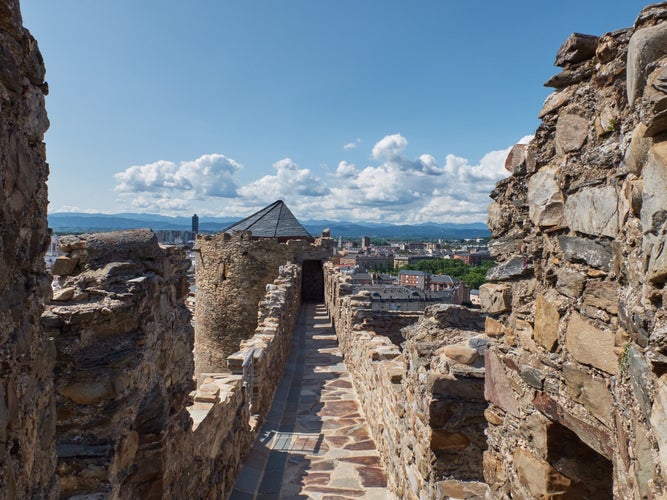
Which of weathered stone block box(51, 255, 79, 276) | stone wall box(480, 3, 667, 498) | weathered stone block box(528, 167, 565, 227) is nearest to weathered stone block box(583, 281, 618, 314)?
stone wall box(480, 3, 667, 498)

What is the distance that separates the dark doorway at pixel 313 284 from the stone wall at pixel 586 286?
18.2 m

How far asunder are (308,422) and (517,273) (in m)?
5.07

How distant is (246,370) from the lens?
20.2 feet

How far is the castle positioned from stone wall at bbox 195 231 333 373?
40.7ft

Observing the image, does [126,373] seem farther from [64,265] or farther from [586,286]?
[586,286]

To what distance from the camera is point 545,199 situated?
2457 mm

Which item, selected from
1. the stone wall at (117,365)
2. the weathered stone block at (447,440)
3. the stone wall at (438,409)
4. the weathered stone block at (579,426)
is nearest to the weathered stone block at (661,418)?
the weathered stone block at (579,426)

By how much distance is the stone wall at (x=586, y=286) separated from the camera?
154cm

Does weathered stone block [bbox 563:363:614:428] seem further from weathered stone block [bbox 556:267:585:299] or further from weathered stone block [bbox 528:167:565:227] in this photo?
weathered stone block [bbox 528:167:565:227]

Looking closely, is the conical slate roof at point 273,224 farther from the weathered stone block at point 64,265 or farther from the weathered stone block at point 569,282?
the weathered stone block at point 569,282

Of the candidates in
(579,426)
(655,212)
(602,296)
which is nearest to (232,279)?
(579,426)

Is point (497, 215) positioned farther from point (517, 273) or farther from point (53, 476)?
point (53, 476)

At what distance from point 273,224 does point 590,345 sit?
18299 mm

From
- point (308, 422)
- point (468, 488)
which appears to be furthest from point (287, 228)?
point (468, 488)
